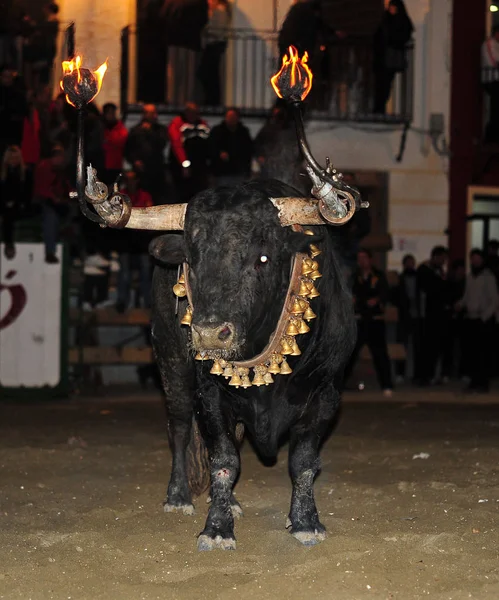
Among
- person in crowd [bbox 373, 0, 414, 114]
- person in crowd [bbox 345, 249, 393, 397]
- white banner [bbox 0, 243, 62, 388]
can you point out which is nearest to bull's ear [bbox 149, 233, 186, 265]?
person in crowd [bbox 345, 249, 393, 397]

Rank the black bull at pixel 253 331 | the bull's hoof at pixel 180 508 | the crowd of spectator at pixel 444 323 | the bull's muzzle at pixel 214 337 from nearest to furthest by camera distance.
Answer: the bull's muzzle at pixel 214 337
the black bull at pixel 253 331
the bull's hoof at pixel 180 508
the crowd of spectator at pixel 444 323

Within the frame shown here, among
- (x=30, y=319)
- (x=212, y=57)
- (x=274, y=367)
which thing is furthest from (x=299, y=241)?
(x=212, y=57)

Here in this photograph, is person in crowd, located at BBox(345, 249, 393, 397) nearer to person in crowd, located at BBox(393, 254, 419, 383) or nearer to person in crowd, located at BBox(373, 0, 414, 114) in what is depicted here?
person in crowd, located at BBox(393, 254, 419, 383)

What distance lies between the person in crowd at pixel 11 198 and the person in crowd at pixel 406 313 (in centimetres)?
518

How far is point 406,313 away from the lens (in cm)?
1461

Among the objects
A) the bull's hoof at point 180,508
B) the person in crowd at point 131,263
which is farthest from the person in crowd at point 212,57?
the bull's hoof at point 180,508

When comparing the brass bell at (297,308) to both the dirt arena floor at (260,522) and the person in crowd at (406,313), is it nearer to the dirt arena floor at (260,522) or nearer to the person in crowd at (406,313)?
the dirt arena floor at (260,522)

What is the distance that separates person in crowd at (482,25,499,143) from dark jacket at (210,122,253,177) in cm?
620

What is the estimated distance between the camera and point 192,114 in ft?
46.2

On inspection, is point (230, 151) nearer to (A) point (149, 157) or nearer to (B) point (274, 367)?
(A) point (149, 157)

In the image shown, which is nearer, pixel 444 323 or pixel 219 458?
pixel 219 458

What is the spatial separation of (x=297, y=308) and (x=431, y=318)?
28.7 ft

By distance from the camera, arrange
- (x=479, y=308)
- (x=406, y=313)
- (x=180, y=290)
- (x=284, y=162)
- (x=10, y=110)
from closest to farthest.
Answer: (x=180, y=290), (x=284, y=162), (x=10, y=110), (x=479, y=308), (x=406, y=313)

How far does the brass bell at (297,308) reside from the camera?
19.5 ft
